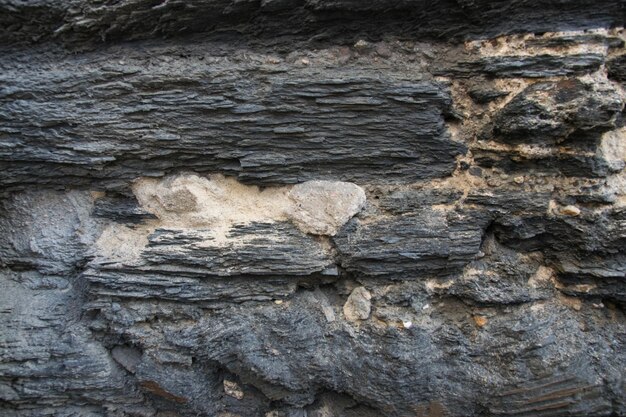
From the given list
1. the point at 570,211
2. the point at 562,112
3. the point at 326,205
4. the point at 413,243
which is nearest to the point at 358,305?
the point at 413,243

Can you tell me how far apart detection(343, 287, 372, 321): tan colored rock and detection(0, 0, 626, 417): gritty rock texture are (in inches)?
0.4

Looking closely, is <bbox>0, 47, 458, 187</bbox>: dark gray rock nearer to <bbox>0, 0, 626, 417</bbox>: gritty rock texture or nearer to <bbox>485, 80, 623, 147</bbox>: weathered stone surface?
<bbox>0, 0, 626, 417</bbox>: gritty rock texture

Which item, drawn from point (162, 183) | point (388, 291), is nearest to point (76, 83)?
point (162, 183)

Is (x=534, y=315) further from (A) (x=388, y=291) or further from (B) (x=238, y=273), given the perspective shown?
(B) (x=238, y=273)

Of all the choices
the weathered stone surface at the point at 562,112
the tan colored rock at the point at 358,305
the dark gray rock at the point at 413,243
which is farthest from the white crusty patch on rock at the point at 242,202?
the weathered stone surface at the point at 562,112

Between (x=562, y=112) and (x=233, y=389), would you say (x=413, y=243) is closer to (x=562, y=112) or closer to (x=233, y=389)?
(x=562, y=112)

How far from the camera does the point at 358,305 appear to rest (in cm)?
195

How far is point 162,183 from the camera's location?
200 cm

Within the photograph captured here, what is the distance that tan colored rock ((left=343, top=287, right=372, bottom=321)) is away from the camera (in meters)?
1.94

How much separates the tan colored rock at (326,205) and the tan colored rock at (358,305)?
309 millimetres

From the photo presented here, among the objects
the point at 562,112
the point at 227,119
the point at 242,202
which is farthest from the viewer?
the point at 242,202

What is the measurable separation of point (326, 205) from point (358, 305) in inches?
19.3

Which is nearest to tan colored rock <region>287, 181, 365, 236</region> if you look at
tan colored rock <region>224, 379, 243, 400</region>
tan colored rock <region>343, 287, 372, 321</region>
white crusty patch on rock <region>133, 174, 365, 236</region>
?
white crusty patch on rock <region>133, 174, 365, 236</region>

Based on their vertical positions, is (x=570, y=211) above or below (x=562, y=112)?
below
